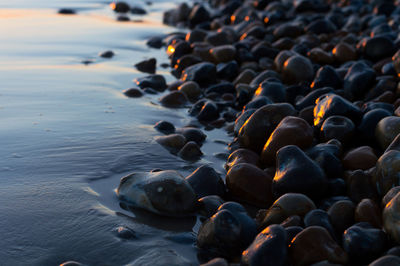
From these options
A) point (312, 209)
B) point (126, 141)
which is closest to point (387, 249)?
point (312, 209)

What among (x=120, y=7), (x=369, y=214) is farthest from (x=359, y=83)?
(x=120, y=7)

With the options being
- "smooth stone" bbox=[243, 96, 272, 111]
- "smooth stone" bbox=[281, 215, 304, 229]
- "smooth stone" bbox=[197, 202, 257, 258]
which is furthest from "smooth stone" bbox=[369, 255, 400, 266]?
"smooth stone" bbox=[243, 96, 272, 111]

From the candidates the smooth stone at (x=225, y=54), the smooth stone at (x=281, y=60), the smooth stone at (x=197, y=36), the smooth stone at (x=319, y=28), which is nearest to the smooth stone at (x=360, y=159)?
the smooth stone at (x=281, y=60)

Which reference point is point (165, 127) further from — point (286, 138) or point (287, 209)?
point (287, 209)

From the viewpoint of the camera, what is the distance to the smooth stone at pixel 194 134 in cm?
367

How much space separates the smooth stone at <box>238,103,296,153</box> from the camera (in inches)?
132

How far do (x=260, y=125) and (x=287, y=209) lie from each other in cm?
110

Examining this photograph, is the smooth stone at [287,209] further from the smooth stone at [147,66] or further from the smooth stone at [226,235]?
the smooth stone at [147,66]

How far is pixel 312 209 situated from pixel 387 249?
0.42 meters

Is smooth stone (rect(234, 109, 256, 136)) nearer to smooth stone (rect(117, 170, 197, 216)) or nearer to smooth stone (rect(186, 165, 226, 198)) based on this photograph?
smooth stone (rect(186, 165, 226, 198))

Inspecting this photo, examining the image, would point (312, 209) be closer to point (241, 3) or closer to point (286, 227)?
point (286, 227)

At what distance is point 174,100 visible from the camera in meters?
4.68

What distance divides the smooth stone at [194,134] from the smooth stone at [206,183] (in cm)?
90

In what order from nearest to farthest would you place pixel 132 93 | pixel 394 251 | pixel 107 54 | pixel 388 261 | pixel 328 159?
pixel 388 261 → pixel 394 251 → pixel 328 159 → pixel 132 93 → pixel 107 54
